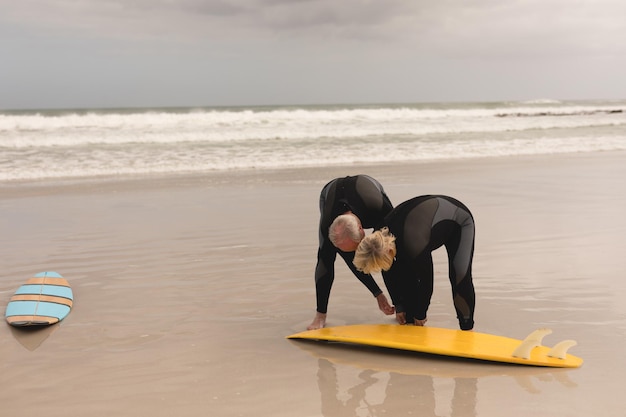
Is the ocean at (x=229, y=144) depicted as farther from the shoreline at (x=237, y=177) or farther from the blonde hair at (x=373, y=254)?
the blonde hair at (x=373, y=254)

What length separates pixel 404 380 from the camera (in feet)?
11.5

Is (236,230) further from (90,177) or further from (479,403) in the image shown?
(90,177)

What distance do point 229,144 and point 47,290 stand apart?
15158 mm

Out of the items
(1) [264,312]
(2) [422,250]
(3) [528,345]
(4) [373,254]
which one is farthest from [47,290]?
(3) [528,345]

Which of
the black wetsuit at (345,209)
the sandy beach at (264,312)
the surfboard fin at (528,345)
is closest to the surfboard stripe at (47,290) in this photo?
the sandy beach at (264,312)

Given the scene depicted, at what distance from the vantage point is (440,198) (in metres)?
4.14

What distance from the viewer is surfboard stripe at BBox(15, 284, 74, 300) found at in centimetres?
495

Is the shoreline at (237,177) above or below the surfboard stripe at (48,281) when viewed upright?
above

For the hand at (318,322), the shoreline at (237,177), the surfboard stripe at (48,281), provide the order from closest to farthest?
the hand at (318,322) < the surfboard stripe at (48,281) < the shoreline at (237,177)

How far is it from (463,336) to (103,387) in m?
2.21

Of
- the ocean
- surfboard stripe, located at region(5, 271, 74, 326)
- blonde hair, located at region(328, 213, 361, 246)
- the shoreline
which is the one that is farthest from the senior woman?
the ocean

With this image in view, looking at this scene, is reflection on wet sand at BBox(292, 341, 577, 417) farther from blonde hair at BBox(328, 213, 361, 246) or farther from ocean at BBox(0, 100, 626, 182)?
ocean at BBox(0, 100, 626, 182)

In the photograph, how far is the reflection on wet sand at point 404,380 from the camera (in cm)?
318

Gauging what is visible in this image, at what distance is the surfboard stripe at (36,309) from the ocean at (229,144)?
8.68 meters
